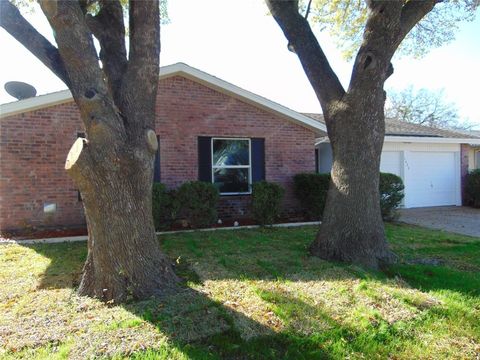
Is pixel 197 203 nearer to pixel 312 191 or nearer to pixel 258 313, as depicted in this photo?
pixel 312 191

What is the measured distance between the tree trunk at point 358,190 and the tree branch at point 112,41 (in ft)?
11.7

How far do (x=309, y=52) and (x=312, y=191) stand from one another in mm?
5012

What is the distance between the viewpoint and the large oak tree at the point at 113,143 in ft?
13.7

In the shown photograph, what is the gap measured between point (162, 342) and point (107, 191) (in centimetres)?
175

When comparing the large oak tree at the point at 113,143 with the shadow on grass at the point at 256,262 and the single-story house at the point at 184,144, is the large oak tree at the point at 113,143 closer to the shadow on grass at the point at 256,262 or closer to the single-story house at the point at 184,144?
the shadow on grass at the point at 256,262

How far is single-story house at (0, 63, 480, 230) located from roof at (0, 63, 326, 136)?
0.08 feet

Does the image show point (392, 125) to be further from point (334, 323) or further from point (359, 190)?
point (334, 323)

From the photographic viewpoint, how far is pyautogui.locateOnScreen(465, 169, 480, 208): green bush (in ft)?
50.5

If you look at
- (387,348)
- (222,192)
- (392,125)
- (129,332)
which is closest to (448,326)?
(387,348)

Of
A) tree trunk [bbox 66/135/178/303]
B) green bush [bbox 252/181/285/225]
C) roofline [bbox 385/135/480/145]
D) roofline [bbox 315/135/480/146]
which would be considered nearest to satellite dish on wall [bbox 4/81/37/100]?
green bush [bbox 252/181/285/225]

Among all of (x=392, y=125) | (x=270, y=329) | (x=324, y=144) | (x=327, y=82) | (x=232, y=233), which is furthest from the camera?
(x=392, y=125)

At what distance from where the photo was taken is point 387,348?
3539 millimetres

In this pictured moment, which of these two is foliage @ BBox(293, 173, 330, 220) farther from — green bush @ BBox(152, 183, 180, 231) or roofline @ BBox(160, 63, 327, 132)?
green bush @ BBox(152, 183, 180, 231)

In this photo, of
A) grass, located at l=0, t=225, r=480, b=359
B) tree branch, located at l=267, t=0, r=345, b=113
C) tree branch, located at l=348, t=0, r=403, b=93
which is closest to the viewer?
grass, located at l=0, t=225, r=480, b=359
